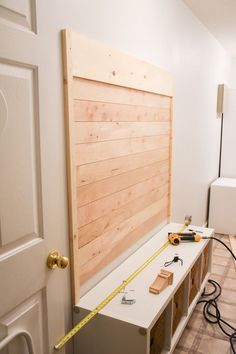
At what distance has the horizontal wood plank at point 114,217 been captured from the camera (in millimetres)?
1687

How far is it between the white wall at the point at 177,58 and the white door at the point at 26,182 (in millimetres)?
74

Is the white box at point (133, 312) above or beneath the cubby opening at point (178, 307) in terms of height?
above

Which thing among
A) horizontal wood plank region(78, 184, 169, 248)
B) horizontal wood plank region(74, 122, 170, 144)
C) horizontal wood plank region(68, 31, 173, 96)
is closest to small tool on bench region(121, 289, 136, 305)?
horizontal wood plank region(78, 184, 169, 248)

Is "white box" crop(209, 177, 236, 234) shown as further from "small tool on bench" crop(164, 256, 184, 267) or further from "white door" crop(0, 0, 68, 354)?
"white door" crop(0, 0, 68, 354)

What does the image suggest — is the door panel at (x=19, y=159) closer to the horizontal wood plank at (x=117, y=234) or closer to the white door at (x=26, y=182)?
the white door at (x=26, y=182)

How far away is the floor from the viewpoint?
2.11 metres

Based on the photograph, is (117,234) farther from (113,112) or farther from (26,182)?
(26,182)

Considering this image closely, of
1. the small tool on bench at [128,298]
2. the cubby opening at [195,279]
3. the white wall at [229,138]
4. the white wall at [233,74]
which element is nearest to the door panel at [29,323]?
the small tool on bench at [128,298]

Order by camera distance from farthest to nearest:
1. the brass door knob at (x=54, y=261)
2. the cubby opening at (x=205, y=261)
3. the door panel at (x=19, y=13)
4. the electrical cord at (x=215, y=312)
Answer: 1. the cubby opening at (x=205, y=261)
2. the electrical cord at (x=215, y=312)
3. the brass door knob at (x=54, y=261)
4. the door panel at (x=19, y=13)

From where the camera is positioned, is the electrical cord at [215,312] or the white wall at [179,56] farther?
the electrical cord at [215,312]

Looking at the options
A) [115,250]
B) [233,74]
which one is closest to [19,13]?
[115,250]

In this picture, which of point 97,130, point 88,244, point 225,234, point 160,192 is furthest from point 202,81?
point 88,244

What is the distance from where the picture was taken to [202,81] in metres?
3.68

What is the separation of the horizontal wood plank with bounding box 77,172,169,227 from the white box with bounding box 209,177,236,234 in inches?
76.7
